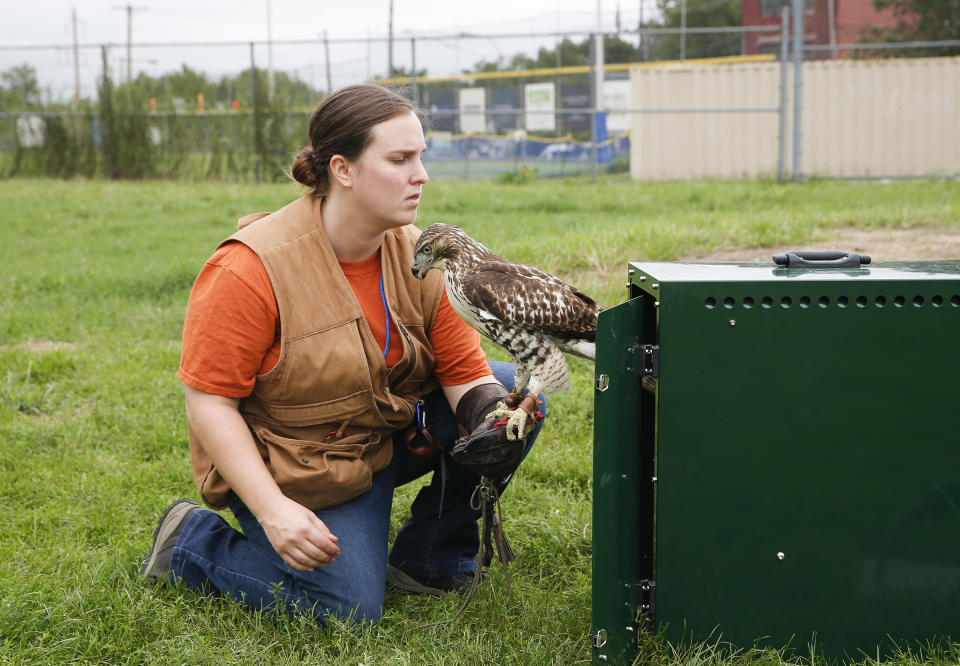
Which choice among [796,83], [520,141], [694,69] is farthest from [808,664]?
[520,141]

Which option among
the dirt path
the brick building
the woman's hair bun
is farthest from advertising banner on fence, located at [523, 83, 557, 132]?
the woman's hair bun

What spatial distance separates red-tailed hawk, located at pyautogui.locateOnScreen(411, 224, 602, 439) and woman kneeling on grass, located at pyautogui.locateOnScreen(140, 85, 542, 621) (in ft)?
0.50

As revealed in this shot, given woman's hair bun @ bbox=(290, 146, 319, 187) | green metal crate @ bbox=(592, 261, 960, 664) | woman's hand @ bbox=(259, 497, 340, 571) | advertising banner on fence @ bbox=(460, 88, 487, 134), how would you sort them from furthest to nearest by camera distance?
advertising banner on fence @ bbox=(460, 88, 487, 134) < woman's hair bun @ bbox=(290, 146, 319, 187) < woman's hand @ bbox=(259, 497, 340, 571) < green metal crate @ bbox=(592, 261, 960, 664)

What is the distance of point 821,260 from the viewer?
2217 mm

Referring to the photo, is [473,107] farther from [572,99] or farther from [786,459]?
[786,459]

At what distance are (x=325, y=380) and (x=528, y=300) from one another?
0.59 metres

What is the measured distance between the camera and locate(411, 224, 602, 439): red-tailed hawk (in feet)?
7.91

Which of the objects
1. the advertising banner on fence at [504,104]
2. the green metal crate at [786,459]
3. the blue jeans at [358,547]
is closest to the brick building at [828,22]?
the advertising banner on fence at [504,104]

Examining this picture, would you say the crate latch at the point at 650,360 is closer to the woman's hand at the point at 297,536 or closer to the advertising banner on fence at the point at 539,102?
the woman's hand at the point at 297,536

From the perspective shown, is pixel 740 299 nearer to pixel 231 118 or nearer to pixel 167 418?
pixel 167 418

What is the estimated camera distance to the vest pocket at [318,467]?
2469mm

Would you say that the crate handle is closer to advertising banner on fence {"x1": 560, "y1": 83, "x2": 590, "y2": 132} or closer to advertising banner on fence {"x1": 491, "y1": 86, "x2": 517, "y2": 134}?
advertising banner on fence {"x1": 491, "y1": 86, "x2": 517, "y2": 134}

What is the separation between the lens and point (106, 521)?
3.06 metres

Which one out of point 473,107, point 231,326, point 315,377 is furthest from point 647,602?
point 473,107
